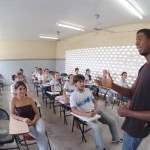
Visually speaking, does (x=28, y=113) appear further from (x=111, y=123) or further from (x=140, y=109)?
(x=140, y=109)

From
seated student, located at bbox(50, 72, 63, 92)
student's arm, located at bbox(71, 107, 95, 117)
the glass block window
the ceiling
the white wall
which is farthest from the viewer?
the white wall

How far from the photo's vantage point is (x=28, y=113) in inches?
134

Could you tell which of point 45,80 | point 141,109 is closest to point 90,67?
point 45,80

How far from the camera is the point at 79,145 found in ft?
12.4

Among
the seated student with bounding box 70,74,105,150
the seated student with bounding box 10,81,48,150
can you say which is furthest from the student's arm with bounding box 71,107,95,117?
the seated student with bounding box 10,81,48,150

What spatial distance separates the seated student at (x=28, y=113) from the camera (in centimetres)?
311

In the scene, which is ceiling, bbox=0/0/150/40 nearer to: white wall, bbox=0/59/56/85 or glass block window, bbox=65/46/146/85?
glass block window, bbox=65/46/146/85

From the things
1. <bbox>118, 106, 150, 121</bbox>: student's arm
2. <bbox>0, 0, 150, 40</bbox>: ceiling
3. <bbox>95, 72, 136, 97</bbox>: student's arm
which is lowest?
<bbox>118, 106, 150, 121</bbox>: student's arm

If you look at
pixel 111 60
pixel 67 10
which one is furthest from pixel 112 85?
pixel 111 60

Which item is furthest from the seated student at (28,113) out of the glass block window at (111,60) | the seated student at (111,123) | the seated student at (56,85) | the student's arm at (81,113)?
the glass block window at (111,60)

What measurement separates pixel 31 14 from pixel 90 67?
463cm

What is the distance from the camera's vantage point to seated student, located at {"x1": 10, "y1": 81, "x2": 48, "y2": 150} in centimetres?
311

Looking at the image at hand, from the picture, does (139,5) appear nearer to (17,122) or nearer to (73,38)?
(17,122)

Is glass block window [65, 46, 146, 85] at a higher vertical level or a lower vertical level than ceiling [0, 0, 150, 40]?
lower
